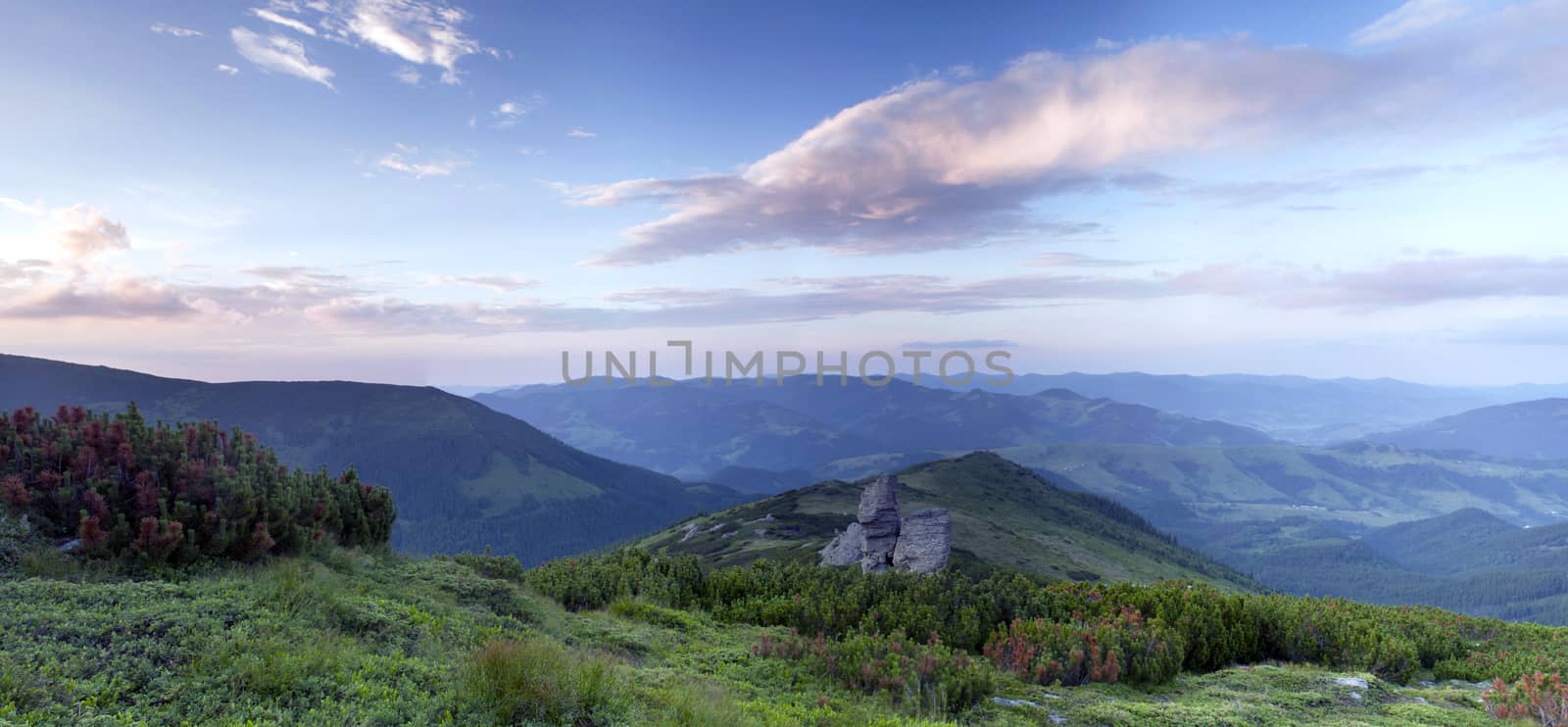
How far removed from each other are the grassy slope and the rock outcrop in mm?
56601

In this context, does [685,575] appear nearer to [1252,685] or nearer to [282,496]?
[282,496]

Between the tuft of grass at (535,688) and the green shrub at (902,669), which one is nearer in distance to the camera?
the tuft of grass at (535,688)

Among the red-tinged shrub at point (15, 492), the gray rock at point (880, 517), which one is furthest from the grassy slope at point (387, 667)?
the gray rock at point (880, 517)

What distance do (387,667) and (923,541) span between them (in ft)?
220

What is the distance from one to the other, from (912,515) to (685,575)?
202ft

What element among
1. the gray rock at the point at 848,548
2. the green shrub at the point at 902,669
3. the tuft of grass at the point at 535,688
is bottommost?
the gray rock at the point at 848,548

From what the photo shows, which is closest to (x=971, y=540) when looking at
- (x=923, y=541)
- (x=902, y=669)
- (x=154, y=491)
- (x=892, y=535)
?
(x=892, y=535)

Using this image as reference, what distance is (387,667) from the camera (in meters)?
8.23

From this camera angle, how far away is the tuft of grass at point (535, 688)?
7.40m

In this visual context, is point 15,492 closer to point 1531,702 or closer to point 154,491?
point 154,491

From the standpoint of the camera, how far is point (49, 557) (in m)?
10.1

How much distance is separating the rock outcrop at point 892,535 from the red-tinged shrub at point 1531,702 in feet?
184

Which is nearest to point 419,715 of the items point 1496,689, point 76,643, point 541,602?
point 76,643

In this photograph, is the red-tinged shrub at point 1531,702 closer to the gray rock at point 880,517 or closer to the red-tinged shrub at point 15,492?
the red-tinged shrub at point 15,492
